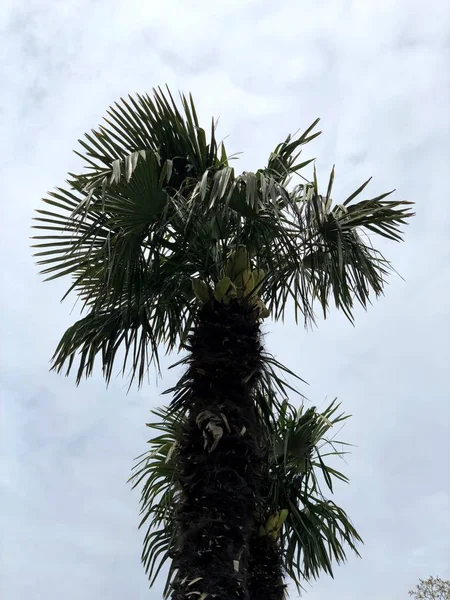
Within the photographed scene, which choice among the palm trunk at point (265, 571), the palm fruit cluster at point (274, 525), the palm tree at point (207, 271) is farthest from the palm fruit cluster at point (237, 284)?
the palm trunk at point (265, 571)

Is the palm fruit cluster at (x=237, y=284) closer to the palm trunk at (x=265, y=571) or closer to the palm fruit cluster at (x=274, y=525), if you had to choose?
the palm fruit cluster at (x=274, y=525)

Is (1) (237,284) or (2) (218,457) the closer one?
(2) (218,457)

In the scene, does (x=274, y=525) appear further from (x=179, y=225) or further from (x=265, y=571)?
(x=179, y=225)

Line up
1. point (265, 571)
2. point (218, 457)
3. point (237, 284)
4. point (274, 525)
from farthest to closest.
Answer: point (274, 525) < point (265, 571) < point (237, 284) < point (218, 457)

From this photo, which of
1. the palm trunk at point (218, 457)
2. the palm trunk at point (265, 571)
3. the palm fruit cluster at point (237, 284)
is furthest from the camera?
the palm trunk at point (265, 571)

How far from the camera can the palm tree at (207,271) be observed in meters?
5.26

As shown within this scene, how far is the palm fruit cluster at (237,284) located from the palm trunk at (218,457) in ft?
0.34

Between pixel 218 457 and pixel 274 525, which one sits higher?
pixel 274 525

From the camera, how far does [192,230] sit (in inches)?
243

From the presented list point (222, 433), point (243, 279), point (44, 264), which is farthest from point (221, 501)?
point (44, 264)

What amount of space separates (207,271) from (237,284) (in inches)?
12.7

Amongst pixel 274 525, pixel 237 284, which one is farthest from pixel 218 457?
pixel 274 525

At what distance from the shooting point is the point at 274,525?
6684 mm

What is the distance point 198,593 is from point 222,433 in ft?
3.63
